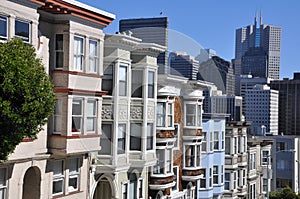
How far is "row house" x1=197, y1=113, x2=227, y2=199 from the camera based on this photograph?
15.7m

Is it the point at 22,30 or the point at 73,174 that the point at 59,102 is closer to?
the point at 22,30

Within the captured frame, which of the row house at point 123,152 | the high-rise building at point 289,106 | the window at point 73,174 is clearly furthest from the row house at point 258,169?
the high-rise building at point 289,106

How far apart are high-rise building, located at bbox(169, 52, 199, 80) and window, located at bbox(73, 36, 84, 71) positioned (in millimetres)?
5447

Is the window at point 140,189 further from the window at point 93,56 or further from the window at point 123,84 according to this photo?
the window at point 123,84

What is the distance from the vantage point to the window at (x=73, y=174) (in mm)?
9680

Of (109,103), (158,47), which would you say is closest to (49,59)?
(109,103)

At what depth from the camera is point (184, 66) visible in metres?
3.72

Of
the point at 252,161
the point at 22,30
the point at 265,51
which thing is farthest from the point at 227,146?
the point at 265,51

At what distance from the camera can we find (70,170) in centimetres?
969

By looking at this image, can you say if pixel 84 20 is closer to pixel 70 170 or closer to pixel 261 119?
pixel 70 170

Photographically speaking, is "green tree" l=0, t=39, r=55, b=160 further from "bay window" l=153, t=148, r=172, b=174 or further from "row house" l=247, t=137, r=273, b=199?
"row house" l=247, t=137, r=273, b=199

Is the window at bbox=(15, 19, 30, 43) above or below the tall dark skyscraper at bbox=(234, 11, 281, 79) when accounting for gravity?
below

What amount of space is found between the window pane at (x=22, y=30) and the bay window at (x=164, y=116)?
432cm

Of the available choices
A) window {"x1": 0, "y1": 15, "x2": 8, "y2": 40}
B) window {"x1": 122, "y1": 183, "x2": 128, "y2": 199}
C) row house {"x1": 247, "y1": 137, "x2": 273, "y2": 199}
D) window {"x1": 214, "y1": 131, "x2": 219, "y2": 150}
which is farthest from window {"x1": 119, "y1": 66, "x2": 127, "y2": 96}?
row house {"x1": 247, "y1": 137, "x2": 273, "y2": 199}
